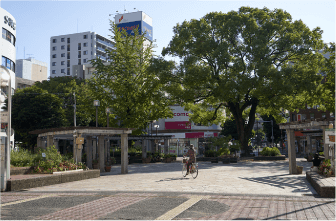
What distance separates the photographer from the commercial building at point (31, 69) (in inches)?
4021

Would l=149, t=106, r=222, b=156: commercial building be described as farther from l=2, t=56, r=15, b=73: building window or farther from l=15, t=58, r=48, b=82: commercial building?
l=15, t=58, r=48, b=82: commercial building

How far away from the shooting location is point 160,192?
12102 millimetres

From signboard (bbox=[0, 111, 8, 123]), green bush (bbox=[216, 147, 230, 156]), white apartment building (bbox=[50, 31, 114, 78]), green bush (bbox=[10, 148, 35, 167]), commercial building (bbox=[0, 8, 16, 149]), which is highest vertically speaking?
white apartment building (bbox=[50, 31, 114, 78])

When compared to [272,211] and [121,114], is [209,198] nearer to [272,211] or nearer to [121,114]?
[272,211]

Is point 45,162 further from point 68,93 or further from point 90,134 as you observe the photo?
point 68,93

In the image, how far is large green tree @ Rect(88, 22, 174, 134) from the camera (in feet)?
101

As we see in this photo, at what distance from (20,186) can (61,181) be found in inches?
103

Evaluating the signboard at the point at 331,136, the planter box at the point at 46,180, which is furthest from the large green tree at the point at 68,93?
the signboard at the point at 331,136

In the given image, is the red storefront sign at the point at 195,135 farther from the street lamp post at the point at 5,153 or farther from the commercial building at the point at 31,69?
the commercial building at the point at 31,69

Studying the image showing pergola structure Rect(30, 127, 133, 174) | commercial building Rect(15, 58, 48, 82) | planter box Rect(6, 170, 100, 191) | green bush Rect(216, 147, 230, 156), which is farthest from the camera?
commercial building Rect(15, 58, 48, 82)

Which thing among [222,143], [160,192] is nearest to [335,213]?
[160,192]

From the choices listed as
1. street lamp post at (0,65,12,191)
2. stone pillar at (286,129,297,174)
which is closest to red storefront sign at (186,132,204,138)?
stone pillar at (286,129,297,174)

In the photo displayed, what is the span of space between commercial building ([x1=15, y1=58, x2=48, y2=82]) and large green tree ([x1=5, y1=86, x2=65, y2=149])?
2521 inches

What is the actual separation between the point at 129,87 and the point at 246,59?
37.8 feet
